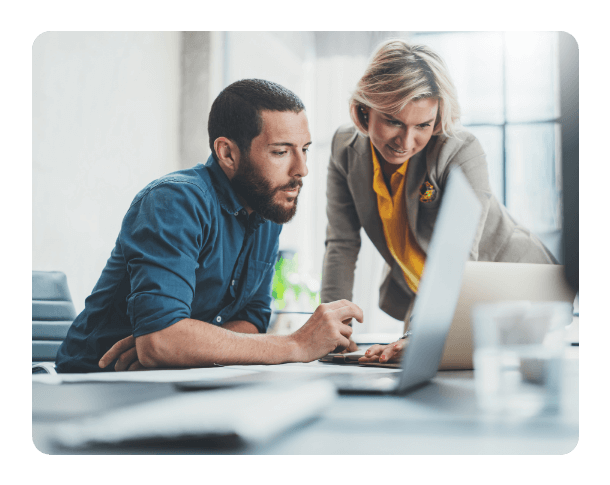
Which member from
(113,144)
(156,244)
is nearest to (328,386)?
(156,244)

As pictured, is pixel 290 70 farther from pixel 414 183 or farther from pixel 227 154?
pixel 414 183

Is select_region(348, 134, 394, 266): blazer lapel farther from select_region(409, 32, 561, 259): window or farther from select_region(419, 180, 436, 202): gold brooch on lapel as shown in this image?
select_region(409, 32, 561, 259): window

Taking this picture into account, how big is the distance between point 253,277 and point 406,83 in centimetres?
54

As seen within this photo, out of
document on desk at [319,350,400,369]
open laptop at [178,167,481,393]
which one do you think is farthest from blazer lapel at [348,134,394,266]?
open laptop at [178,167,481,393]

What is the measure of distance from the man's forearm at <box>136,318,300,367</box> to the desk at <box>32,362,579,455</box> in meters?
0.25

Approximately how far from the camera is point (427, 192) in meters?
A: 1.03

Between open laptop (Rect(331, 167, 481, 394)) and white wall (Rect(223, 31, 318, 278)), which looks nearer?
open laptop (Rect(331, 167, 481, 394))

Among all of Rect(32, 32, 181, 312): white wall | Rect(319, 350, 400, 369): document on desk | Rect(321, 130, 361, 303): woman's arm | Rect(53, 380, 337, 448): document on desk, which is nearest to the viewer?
Rect(53, 380, 337, 448): document on desk

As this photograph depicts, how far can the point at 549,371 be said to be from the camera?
593mm

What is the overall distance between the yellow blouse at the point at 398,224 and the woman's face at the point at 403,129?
0.02m

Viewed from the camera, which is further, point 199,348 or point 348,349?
point 348,349

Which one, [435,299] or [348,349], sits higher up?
[435,299]

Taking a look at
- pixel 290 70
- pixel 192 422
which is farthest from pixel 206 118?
pixel 192 422

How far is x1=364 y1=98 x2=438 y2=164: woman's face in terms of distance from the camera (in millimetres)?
1017
